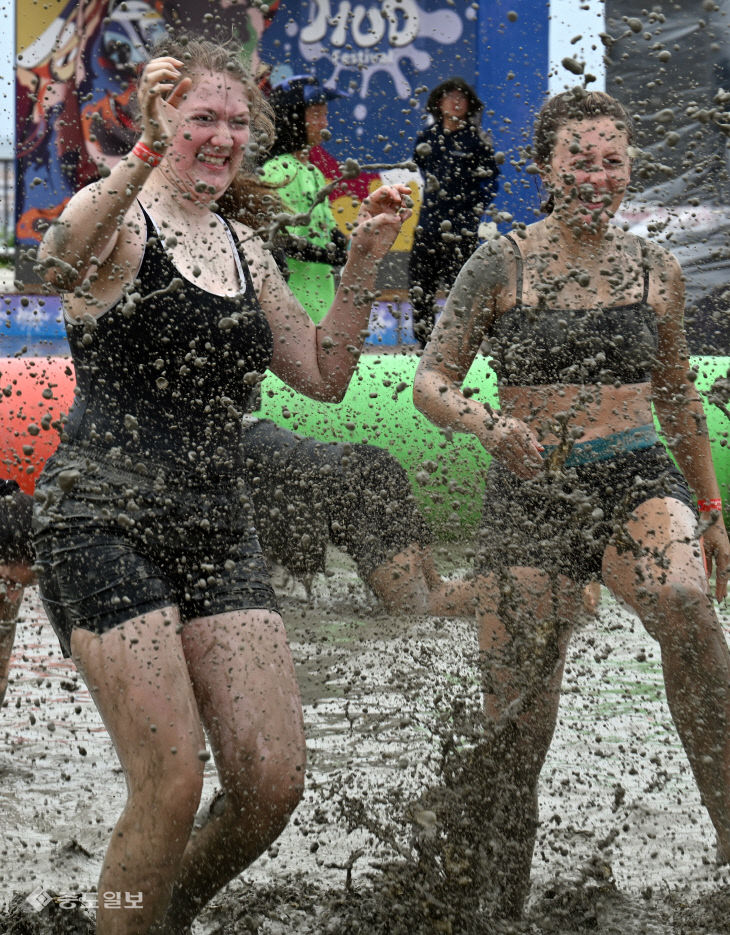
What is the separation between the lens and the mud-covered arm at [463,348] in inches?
110

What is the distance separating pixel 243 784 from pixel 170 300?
99 centimetres

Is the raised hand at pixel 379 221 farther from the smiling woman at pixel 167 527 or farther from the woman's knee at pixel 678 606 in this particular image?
the woman's knee at pixel 678 606

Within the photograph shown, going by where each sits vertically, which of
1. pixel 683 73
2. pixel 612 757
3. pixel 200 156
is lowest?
pixel 612 757

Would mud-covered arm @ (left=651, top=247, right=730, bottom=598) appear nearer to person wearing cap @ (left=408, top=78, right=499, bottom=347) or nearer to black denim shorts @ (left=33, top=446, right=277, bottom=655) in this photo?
person wearing cap @ (left=408, top=78, right=499, bottom=347)

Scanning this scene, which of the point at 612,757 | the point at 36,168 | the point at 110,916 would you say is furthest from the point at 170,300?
the point at 36,168

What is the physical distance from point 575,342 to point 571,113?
61 centimetres

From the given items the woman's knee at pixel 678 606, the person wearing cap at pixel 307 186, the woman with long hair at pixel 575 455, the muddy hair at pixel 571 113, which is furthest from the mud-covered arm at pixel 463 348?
the person wearing cap at pixel 307 186

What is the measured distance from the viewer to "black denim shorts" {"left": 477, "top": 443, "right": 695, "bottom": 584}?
278cm

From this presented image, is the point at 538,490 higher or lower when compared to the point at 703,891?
higher

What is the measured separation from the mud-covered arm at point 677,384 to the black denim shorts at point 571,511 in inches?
7.1

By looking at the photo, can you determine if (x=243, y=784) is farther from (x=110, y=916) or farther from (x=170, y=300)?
(x=170, y=300)

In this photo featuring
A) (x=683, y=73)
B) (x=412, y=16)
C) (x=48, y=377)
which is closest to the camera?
(x=683, y=73)

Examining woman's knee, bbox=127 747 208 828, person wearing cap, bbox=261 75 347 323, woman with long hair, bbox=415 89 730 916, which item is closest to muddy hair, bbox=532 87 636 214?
woman with long hair, bbox=415 89 730 916

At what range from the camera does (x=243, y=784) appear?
2.25 meters
